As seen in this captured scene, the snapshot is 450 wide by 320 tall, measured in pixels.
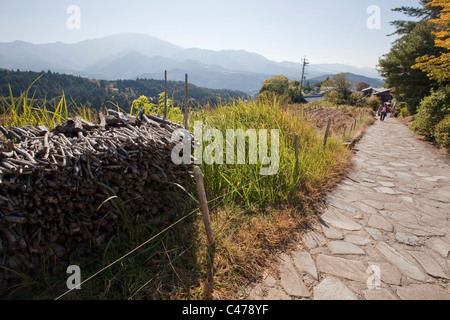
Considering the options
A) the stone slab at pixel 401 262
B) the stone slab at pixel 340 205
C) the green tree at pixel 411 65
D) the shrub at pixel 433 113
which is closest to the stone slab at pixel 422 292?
the stone slab at pixel 401 262

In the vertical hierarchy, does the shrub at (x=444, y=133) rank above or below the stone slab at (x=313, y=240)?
above

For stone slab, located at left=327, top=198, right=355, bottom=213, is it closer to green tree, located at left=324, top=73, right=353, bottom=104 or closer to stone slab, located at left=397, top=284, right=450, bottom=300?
stone slab, located at left=397, top=284, right=450, bottom=300

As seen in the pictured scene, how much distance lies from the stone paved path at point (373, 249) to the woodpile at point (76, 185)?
156 centimetres

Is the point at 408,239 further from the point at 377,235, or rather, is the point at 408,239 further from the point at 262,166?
the point at 262,166

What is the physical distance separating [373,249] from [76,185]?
11.3 feet

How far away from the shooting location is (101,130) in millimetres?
2508

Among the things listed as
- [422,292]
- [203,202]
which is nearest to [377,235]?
[422,292]

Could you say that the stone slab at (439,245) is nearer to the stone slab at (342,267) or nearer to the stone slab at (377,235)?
the stone slab at (377,235)

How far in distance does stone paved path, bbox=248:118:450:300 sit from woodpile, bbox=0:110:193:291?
1564 mm

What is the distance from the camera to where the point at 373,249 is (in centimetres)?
258

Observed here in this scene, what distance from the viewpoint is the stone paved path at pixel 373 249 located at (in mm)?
2010

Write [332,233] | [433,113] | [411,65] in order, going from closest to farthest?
[332,233], [433,113], [411,65]
